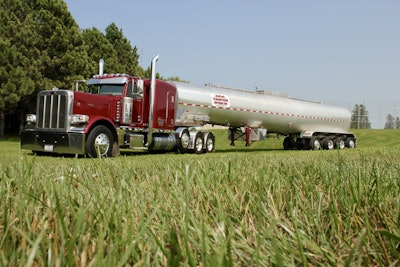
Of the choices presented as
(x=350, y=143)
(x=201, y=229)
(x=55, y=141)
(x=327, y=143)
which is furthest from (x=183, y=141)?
(x=201, y=229)

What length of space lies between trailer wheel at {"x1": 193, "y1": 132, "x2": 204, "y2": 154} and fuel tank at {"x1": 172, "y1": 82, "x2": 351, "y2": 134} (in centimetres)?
61

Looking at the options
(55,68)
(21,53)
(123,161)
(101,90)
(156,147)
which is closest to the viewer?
(123,161)

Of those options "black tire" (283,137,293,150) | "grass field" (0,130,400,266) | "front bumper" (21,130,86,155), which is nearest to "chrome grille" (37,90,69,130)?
"front bumper" (21,130,86,155)

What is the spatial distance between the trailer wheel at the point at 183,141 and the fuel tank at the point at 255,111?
505 mm

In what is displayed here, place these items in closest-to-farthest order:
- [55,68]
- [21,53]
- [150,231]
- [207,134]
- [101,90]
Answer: [150,231] → [101,90] → [207,134] → [21,53] → [55,68]

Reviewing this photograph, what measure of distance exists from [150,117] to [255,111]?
7.49 m

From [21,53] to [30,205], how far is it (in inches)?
1230

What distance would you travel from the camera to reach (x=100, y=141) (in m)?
13.3

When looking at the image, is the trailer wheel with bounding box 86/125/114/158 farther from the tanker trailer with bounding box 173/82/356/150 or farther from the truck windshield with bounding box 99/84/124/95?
the tanker trailer with bounding box 173/82/356/150

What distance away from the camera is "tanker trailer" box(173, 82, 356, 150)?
18031 millimetres

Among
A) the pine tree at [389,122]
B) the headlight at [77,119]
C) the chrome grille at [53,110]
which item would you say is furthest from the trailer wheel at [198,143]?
the pine tree at [389,122]

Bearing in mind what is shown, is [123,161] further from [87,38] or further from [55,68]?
[87,38]

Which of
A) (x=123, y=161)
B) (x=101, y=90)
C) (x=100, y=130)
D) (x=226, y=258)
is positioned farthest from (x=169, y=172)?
(x=101, y=90)

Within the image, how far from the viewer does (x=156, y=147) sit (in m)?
15.9
